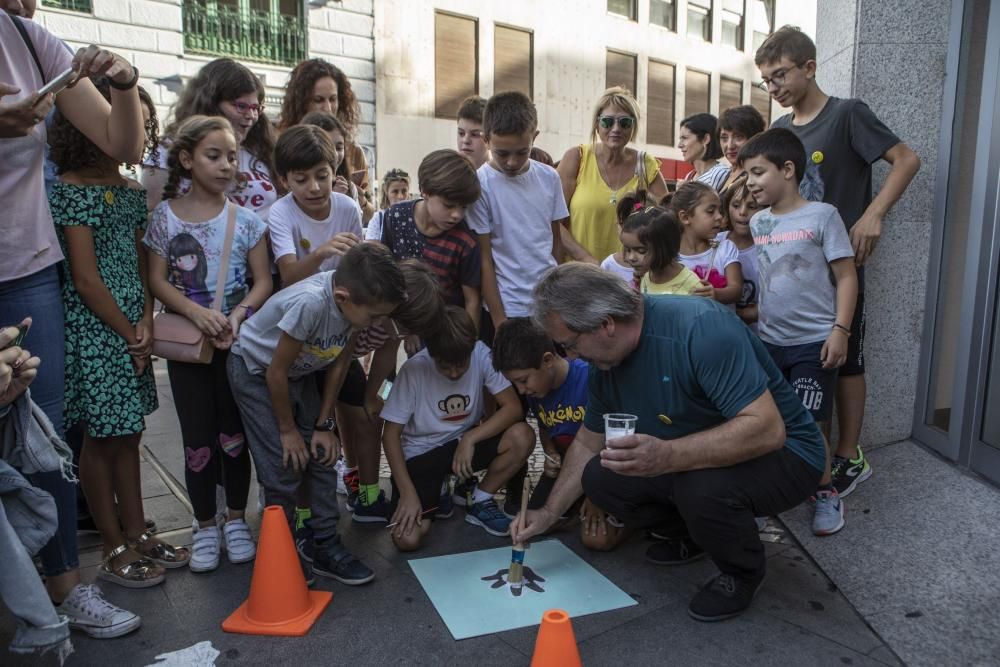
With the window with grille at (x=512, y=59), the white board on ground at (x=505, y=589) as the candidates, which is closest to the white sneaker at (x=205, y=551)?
the white board on ground at (x=505, y=589)

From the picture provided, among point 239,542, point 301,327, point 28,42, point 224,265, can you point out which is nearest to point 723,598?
point 301,327

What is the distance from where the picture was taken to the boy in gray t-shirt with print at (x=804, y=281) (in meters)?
2.96

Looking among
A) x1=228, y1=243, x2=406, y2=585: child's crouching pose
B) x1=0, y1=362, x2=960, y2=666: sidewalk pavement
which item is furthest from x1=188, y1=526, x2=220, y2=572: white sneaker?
x1=228, y1=243, x2=406, y2=585: child's crouching pose

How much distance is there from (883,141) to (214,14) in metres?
11.1

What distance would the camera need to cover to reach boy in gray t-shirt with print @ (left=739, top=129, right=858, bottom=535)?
2.96 meters

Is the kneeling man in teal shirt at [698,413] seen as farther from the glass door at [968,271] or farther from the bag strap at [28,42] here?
the bag strap at [28,42]

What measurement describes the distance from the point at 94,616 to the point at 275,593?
21.1 inches

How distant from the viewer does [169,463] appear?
402cm

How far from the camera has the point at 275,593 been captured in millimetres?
2389

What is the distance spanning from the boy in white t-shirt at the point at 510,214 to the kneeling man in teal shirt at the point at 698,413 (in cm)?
100

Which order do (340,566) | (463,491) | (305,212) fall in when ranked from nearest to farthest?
(340,566), (305,212), (463,491)

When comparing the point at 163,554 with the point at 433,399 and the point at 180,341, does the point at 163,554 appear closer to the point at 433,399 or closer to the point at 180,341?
the point at 180,341

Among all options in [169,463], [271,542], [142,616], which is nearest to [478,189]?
[271,542]

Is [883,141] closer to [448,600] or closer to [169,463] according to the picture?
[448,600]
